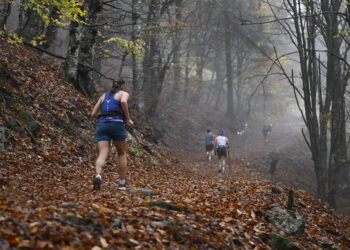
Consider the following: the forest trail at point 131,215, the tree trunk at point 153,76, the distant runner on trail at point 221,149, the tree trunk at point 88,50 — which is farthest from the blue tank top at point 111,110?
the tree trunk at point 153,76

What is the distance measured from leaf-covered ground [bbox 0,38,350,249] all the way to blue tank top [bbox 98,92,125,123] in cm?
132

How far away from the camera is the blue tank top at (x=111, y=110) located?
787 cm

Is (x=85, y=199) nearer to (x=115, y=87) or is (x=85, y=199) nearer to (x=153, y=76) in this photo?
(x=115, y=87)

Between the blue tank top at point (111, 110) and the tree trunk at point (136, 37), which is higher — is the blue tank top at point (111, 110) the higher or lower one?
the lower one

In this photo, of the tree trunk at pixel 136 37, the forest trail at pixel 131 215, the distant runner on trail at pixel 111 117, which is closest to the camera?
the forest trail at pixel 131 215

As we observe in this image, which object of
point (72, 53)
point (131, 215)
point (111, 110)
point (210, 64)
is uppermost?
point (210, 64)

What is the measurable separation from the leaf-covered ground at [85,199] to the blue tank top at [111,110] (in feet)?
4.33

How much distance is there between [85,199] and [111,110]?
1896mm

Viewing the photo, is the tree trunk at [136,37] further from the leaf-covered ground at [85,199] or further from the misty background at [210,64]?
the leaf-covered ground at [85,199]

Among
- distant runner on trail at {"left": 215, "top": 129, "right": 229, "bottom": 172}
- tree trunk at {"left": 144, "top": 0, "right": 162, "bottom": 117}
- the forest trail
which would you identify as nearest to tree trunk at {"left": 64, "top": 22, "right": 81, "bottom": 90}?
the forest trail

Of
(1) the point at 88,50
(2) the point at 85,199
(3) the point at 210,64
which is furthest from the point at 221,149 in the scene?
(3) the point at 210,64

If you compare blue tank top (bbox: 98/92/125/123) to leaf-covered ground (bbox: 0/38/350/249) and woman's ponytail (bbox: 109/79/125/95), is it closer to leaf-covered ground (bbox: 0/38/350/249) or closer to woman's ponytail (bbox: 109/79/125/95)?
woman's ponytail (bbox: 109/79/125/95)

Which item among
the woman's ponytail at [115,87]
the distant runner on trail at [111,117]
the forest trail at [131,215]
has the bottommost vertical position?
the forest trail at [131,215]

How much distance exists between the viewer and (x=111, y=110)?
7.86 meters
